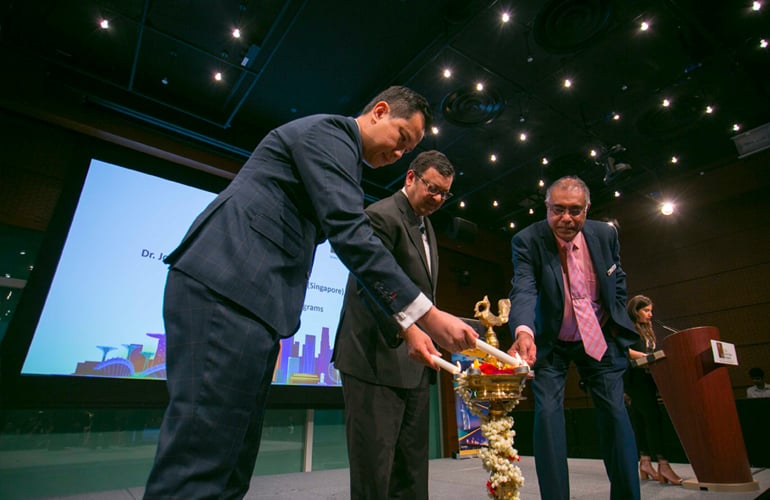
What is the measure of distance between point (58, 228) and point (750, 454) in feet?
22.9

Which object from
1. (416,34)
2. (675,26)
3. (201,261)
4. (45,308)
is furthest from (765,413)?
(45,308)

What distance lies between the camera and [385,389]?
1345mm

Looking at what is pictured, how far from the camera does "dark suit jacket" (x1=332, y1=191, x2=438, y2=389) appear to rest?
135 cm

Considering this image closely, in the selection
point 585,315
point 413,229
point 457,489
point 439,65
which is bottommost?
point 457,489

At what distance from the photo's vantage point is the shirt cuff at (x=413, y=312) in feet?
3.02

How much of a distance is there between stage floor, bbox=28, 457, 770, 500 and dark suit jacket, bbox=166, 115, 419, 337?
7.60 feet

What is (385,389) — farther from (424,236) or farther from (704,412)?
(704,412)

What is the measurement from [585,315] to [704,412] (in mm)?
1470

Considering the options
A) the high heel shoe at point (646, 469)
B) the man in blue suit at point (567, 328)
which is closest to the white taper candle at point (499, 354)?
the man in blue suit at point (567, 328)

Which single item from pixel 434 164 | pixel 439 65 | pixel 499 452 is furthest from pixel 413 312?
pixel 439 65

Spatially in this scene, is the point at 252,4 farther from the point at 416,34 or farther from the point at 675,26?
the point at 675,26

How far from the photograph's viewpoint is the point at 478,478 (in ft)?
11.6

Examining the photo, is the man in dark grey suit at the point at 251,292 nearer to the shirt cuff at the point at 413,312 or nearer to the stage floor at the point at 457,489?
the shirt cuff at the point at 413,312

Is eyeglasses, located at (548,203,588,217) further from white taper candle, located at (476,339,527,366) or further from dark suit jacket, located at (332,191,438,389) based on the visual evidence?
white taper candle, located at (476,339,527,366)
